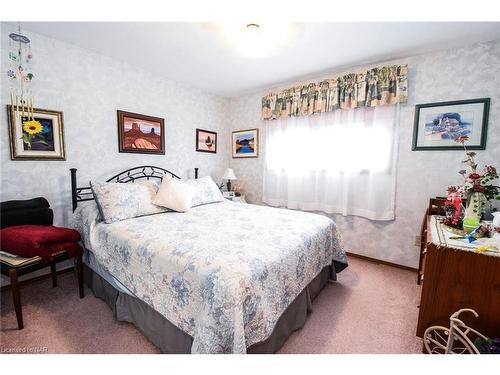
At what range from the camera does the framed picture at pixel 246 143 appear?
3.77 m

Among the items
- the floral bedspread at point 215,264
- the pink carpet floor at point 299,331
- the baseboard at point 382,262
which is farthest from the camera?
the baseboard at point 382,262

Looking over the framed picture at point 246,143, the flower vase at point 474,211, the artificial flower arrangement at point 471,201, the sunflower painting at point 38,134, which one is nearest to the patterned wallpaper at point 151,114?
the sunflower painting at point 38,134

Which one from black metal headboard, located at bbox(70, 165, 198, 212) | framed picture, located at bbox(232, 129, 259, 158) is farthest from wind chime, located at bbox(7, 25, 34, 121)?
framed picture, located at bbox(232, 129, 259, 158)

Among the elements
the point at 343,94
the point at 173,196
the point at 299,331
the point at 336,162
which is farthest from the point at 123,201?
the point at 343,94

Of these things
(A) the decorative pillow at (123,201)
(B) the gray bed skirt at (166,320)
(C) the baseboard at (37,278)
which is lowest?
(C) the baseboard at (37,278)

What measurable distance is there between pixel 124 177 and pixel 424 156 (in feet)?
11.8

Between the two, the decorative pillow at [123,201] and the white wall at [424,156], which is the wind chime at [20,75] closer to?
the decorative pillow at [123,201]

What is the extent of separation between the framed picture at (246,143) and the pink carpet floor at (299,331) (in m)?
2.40

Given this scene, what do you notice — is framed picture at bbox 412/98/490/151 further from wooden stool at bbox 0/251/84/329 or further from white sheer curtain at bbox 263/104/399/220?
wooden stool at bbox 0/251/84/329

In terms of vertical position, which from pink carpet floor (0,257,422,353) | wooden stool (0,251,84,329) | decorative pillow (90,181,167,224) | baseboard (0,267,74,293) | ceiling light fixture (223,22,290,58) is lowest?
pink carpet floor (0,257,422,353)

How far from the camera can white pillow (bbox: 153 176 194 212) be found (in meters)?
2.33

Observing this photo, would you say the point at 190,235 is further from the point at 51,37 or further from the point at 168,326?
the point at 51,37

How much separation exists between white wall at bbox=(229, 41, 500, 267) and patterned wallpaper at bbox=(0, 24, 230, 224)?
2438 millimetres
